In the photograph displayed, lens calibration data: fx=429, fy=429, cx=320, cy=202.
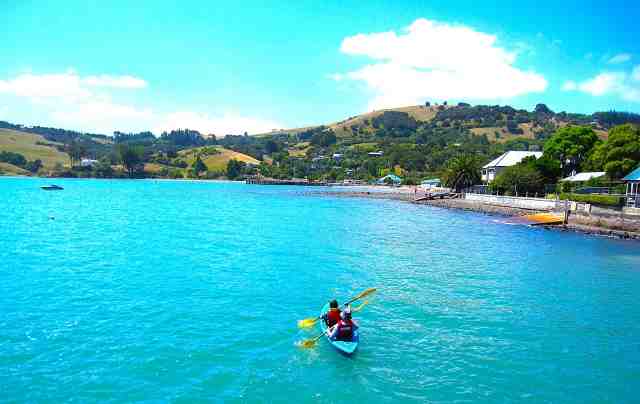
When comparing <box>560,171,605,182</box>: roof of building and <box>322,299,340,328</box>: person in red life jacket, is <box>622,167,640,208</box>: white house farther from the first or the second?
<box>322,299,340,328</box>: person in red life jacket

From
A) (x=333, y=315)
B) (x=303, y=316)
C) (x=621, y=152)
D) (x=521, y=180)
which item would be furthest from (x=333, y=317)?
(x=521, y=180)

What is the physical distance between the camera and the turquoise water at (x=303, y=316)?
14.5 meters

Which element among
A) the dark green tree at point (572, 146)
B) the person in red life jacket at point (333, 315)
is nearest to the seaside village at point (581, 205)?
the dark green tree at point (572, 146)

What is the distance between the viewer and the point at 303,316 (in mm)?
20938

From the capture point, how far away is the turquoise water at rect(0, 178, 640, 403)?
1452cm

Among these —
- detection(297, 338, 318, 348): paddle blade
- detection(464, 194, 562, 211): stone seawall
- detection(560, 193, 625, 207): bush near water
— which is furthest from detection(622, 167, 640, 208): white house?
detection(297, 338, 318, 348): paddle blade

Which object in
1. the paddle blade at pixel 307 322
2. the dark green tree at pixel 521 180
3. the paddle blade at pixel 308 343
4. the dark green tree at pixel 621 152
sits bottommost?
the paddle blade at pixel 308 343

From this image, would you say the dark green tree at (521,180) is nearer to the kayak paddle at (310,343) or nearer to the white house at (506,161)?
the white house at (506,161)

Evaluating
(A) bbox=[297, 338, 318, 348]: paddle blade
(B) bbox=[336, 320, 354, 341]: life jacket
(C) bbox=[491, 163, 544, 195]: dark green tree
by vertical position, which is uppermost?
(C) bbox=[491, 163, 544, 195]: dark green tree

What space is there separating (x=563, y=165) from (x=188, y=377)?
97459 mm

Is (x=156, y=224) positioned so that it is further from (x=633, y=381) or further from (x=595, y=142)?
(x=595, y=142)

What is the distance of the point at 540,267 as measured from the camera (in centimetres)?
3309

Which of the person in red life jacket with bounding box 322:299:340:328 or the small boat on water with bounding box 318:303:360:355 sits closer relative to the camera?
the small boat on water with bounding box 318:303:360:355

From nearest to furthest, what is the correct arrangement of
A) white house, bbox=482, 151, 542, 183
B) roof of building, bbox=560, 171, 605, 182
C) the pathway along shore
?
the pathway along shore < roof of building, bbox=560, 171, 605, 182 < white house, bbox=482, 151, 542, 183
